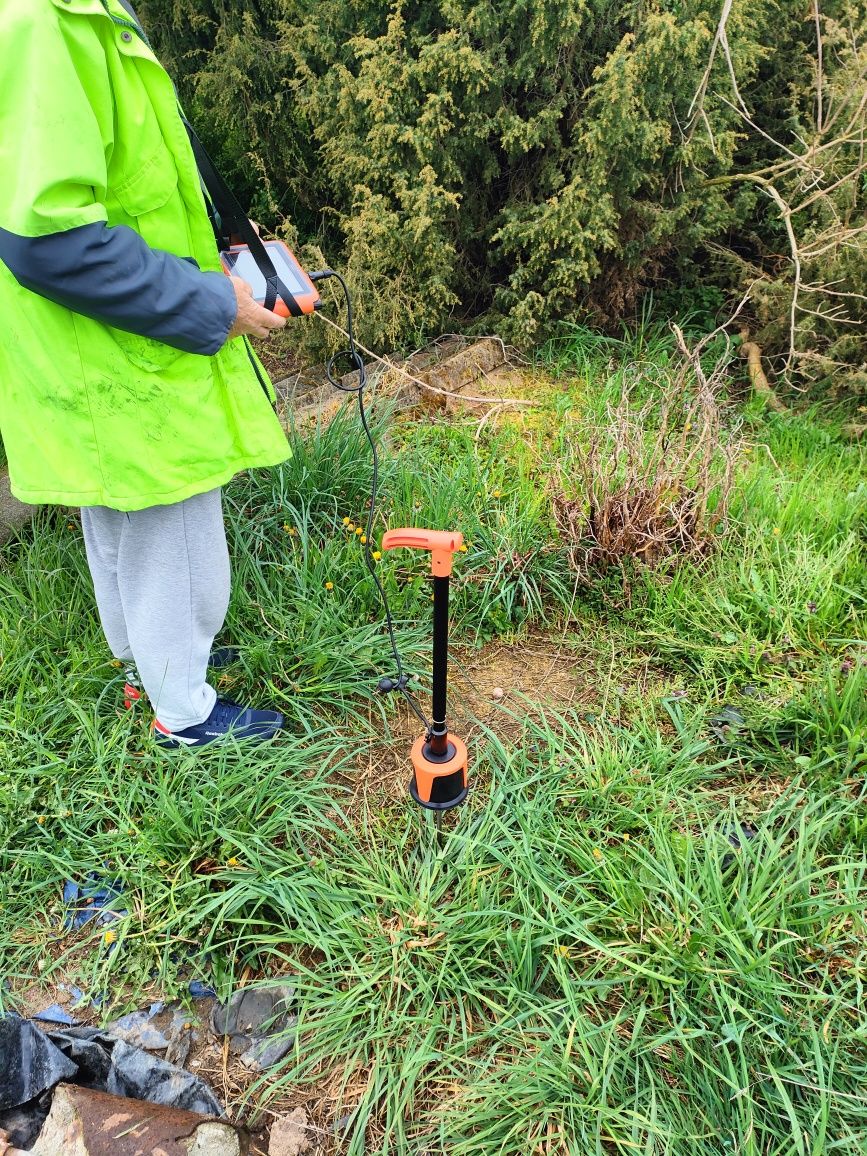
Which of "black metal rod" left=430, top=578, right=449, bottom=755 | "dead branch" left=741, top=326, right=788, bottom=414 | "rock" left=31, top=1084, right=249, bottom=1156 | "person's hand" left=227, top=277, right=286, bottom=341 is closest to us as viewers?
"rock" left=31, top=1084, right=249, bottom=1156

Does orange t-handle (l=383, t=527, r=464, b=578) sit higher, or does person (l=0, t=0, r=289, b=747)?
person (l=0, t=0, r=289, b=747)

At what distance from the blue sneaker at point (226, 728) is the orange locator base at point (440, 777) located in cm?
49

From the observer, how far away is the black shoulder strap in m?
1.66

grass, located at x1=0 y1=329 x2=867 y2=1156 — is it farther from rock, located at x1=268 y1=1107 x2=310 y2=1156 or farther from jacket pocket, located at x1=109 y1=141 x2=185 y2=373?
jacket pocket, located at x1=109 y1=141 x2=185 y2=373

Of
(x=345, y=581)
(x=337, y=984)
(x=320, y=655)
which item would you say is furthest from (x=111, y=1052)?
(x=345, y=581)

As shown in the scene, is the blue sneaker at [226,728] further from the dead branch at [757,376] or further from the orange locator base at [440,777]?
the dead branch at [757,376]

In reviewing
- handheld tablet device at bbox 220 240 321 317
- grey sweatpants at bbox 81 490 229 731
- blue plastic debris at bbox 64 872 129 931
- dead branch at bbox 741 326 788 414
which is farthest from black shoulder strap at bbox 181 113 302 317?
dead branch at bbox 741 326 788 414

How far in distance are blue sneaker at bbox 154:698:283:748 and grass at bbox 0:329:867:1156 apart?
49mm

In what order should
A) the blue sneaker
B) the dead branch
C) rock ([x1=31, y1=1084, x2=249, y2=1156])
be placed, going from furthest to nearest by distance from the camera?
the dead branch, the blue sneaker, rock ([x1=31, y1=1084, x2=249, y2=1156])

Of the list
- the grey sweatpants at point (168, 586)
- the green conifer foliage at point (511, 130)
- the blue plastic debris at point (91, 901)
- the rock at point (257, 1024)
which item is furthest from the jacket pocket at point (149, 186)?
the green conifer foliage at point (511, 130)

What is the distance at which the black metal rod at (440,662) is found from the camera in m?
1.52

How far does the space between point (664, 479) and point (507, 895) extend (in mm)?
1376

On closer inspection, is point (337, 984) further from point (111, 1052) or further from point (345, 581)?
point (345, 581)

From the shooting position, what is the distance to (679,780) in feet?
6.34
